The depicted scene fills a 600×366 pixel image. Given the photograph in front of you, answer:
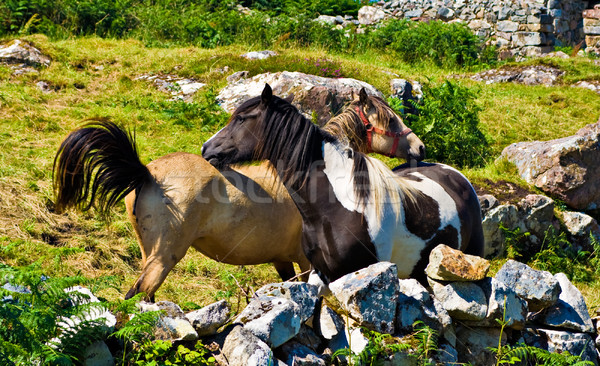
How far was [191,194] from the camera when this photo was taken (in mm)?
4820

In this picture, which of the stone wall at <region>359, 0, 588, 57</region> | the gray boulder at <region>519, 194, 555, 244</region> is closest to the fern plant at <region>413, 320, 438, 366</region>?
the gray boulder at <region>519, 194, 555, 244</region>

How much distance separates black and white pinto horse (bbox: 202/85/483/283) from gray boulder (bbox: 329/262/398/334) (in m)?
0.57

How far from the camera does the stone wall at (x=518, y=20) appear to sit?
681 inches

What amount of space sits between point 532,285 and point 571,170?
14.6 feet

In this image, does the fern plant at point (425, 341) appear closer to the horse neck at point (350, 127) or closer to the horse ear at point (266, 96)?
the horse neck at point (350, 127)

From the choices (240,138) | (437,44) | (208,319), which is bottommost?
(437,44)

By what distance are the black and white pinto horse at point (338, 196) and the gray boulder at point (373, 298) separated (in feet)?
1.87

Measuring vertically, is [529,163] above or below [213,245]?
below

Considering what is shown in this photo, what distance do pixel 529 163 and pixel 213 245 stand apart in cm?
503

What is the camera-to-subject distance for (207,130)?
891 cm

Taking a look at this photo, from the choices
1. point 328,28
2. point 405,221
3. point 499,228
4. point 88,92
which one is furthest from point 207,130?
point 328,28

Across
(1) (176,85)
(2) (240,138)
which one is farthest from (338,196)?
(1) (176,85)

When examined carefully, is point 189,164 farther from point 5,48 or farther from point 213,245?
point 5,48

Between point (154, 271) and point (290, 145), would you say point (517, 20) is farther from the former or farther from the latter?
point (154, 271)
